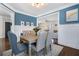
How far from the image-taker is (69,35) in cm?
139

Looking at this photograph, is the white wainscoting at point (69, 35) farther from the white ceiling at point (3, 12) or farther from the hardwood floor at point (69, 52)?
the white ceiling at point (3, 12)

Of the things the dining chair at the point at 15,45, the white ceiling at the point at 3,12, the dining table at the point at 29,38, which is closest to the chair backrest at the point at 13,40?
the dining chair at the point at 15,45

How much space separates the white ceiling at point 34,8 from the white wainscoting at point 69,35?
31cm

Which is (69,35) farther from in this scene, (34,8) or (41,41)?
(34,8)

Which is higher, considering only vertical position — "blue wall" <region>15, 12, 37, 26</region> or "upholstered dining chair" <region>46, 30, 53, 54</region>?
"blue wall" <region>15, 12, 37, 26</region>

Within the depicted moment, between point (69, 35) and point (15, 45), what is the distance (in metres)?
0.83

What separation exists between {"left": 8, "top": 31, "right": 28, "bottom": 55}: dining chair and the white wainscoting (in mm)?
570

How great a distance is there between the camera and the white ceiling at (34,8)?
1330mm

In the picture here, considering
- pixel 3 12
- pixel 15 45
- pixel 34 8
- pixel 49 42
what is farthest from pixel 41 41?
pixel 3 12

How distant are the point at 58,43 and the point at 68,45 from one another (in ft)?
0.50

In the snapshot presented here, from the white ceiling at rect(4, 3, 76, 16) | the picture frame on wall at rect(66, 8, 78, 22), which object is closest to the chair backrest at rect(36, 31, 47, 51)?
the white ceiling at rect(4, 3, 76, 16)

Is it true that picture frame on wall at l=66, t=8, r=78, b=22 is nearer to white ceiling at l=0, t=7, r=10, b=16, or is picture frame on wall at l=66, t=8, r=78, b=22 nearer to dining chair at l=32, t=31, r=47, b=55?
dining chair at l=32, t=31, r=47, b=55

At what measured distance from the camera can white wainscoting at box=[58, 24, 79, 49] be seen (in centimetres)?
134

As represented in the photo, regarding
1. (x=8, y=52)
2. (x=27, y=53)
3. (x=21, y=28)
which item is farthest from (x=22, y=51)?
(x=21, y=28)
